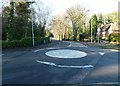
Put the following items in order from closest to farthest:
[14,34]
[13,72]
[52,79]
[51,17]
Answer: [52,79] → [13,72] → [14,34] → [51,17]

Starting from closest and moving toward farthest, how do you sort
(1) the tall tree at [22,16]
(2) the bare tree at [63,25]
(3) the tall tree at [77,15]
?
1. (1) the tall tree at [22,16]
2. (3) the tall tree at [77,15]
3. (2) the bare tree at [63,25]

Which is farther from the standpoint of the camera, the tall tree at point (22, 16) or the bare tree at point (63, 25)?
the bare tree at point (63, 25)

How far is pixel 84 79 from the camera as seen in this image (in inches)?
369

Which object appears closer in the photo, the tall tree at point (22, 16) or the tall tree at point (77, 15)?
the tall tree at point (22, 16)

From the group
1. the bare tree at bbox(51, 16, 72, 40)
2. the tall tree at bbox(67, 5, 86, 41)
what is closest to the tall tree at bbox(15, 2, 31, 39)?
the tall tree at bbox(67, 5, 86, 41)

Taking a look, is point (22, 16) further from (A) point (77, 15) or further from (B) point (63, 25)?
(B) point (63, 25)

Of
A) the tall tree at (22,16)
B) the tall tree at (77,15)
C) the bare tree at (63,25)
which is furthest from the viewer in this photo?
the bare tree at (63,25)

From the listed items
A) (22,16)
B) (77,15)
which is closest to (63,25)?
(77,15)

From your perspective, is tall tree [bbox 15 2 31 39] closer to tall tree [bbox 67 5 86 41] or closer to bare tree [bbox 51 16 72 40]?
tall tree [bbox 67 5 86 41]

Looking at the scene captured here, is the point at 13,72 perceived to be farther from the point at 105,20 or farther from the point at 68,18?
the point at 105,20

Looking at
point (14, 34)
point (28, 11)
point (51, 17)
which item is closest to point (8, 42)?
point (14, 34)

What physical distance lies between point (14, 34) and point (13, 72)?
23.4 m

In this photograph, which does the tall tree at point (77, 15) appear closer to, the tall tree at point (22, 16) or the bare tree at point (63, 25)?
the bare tree at point (63, 25)

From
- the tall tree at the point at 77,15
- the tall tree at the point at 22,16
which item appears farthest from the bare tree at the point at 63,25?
Answer: the tall tree at the point at 22,16
